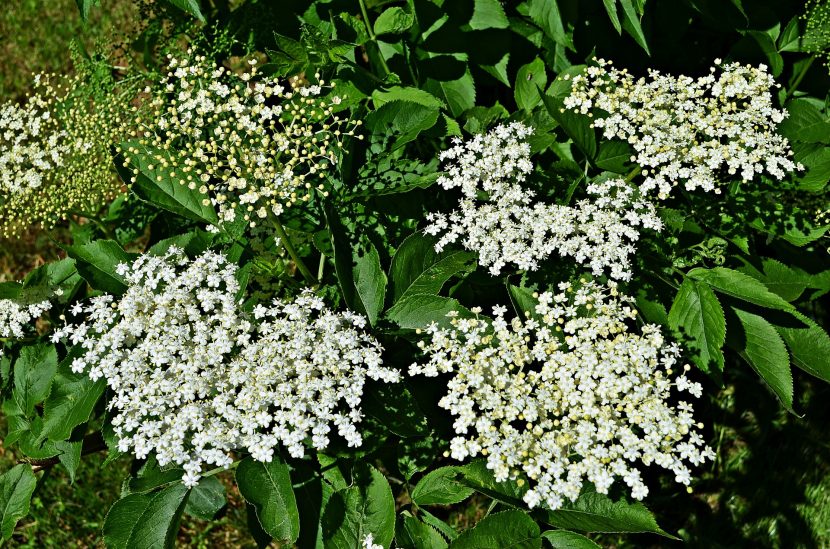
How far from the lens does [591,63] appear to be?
11.3 feet

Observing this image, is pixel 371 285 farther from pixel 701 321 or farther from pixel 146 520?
pixel 701 321

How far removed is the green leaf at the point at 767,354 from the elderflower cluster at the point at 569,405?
63 cm

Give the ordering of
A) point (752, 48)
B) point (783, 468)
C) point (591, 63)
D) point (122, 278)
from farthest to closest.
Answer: point (783, 468) < point (752, 48) < point (591, 63) < point (122, 278)

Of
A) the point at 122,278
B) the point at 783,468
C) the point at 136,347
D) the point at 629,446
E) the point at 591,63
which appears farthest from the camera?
the point at 783,468

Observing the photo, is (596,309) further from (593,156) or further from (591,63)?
(591,63)

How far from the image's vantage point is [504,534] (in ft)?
9.18

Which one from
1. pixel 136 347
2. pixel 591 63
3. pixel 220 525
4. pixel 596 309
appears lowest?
pixel 220 525

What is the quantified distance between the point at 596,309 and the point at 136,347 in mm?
1951

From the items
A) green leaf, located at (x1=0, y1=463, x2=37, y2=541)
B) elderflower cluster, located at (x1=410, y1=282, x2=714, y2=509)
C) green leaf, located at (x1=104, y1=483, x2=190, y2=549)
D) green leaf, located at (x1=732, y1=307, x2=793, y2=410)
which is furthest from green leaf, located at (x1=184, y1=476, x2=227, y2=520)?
green leaf, located at (x1=732, y1=307, x2=793, y2=410)

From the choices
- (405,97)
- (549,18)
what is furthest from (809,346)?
(405,97)

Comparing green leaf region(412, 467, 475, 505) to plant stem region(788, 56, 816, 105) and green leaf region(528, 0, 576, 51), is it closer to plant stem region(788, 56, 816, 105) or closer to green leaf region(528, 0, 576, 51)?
green leaf region(528, 0, 576, 51)

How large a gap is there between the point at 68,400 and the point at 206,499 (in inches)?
31.2

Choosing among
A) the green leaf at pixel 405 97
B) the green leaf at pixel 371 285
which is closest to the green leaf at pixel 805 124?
the green leaf at pixel 405 97

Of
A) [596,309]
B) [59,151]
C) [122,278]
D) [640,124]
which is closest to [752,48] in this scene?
[640,124]
